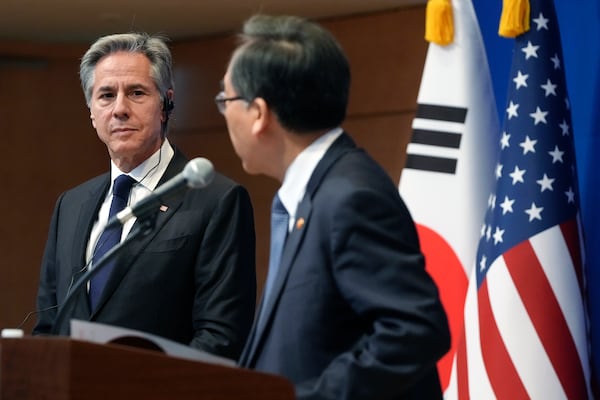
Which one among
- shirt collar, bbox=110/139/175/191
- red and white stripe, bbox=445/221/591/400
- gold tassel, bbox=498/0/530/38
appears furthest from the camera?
gold tassel, bbox=498/0/530/38

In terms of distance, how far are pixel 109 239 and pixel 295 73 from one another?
128 centimetres

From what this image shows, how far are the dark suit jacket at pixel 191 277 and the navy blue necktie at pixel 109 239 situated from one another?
1.3 inches

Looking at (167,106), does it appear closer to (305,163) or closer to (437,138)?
(437,138)

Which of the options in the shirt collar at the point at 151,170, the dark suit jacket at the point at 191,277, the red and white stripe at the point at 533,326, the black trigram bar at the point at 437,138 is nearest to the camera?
the dark suit jacket at the point at 191,277

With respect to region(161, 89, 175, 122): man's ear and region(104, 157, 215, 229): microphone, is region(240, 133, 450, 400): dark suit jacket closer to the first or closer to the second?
region(104, 157, 215, 229): microphone

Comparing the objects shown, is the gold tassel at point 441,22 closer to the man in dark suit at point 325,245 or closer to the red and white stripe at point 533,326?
the red and white stripe at point 533,326

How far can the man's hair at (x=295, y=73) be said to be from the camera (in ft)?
7.24

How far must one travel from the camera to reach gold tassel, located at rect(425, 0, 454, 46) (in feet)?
14.1

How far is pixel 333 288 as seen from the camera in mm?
2162

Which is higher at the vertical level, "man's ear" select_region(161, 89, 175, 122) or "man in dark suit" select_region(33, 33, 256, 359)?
"man's ear" select_region(161, 89, 175, 122)

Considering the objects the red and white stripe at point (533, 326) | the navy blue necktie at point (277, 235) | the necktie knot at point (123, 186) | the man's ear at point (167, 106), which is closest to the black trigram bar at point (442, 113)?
the red and white stripe at point (533, 326)

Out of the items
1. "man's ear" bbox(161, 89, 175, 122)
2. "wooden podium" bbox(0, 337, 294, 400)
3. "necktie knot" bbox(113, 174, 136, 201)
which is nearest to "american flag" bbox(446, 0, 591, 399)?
"man's ear" bbox(161, 89, 175, 122)

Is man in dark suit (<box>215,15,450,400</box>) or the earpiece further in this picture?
the earpiece

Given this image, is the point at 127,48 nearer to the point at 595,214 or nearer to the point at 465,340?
the point at 465,340
